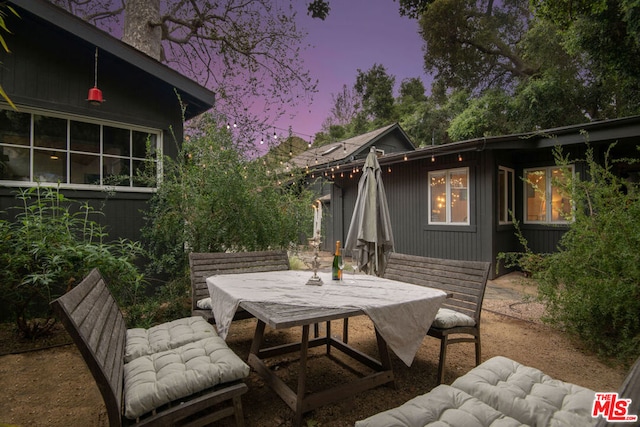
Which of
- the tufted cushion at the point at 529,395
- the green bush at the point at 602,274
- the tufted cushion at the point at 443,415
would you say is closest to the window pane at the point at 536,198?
the green bush at the point at 602,274

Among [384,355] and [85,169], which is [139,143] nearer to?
[85,169]

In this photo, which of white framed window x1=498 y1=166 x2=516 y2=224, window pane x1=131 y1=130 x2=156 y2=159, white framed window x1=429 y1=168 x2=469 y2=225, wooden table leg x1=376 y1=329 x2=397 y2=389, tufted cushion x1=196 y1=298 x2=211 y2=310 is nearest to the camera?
wooden table leg x1=376 y1=329 x2=397 y2=389

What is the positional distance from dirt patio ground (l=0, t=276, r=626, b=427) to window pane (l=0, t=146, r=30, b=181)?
7.67ft

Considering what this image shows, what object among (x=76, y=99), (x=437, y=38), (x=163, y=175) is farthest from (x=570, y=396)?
(x=437, y=38)

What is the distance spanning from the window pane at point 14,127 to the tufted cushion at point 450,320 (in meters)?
5.17

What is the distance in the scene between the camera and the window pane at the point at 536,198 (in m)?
7.08

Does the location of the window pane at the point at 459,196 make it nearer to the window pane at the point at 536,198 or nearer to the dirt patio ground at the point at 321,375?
the window pane at the point at 536,198

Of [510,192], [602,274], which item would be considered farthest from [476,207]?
[602,274]

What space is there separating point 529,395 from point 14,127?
5769mm

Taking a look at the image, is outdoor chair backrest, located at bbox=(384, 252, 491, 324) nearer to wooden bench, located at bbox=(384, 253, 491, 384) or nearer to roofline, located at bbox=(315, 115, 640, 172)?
wooden bench, located at bbox=(384, 253, 491, 384)

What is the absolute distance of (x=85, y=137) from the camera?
4.60 meters

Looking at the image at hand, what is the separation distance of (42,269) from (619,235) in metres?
5.40

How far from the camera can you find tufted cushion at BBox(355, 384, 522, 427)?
1292 millimetres

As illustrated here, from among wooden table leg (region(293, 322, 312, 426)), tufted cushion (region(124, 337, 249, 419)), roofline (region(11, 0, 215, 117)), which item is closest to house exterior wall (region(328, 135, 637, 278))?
roofline (region(11, 0, 215, 117))
